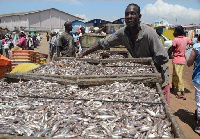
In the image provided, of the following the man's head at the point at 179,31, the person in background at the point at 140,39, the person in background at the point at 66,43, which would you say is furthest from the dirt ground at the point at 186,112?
the person in background at the point at 66,43

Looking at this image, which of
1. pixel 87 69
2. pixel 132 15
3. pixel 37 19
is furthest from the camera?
pixel 37 19

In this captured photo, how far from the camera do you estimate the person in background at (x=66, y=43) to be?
757 cm

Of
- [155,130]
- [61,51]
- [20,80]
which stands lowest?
[155,130]

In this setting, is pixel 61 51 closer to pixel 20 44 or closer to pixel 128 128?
pixel 20 44

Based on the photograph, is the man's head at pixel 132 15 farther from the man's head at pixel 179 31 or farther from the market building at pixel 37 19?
the market building at pixel 37 19

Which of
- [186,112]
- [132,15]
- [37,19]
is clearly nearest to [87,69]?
[132,15]

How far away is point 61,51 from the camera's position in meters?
7.77

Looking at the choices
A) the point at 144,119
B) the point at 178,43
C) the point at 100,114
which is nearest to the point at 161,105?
the point at 144,119

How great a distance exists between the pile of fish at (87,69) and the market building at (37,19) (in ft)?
182

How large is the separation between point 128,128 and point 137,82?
1.73 metres

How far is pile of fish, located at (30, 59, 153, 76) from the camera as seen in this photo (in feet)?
16.3

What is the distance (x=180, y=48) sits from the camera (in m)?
7.66

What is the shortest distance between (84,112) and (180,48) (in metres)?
6.19

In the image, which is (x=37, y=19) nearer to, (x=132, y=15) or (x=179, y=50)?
(x=179, y=50)
